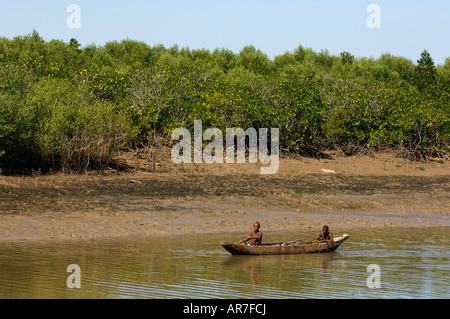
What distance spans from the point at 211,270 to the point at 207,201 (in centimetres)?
910

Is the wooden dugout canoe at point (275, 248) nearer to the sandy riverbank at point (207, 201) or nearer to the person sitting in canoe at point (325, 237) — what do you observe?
the person sitting in canoe at point (325, 237)

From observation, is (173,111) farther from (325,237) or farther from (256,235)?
(256,235)

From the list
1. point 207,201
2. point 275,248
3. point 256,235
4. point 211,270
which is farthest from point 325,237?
point 207,201

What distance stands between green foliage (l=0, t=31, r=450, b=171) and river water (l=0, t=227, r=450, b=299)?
25.7ft

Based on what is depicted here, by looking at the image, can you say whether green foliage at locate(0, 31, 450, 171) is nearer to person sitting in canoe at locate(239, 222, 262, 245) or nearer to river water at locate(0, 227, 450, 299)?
river water at locate(0, 227, 450, 299)

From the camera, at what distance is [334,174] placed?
31703mm

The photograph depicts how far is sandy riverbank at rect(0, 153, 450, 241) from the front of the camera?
67.3ft

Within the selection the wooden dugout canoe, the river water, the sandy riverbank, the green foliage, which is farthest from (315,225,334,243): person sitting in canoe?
the green foliage

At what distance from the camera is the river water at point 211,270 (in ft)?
42.2

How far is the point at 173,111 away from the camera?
33250mm
